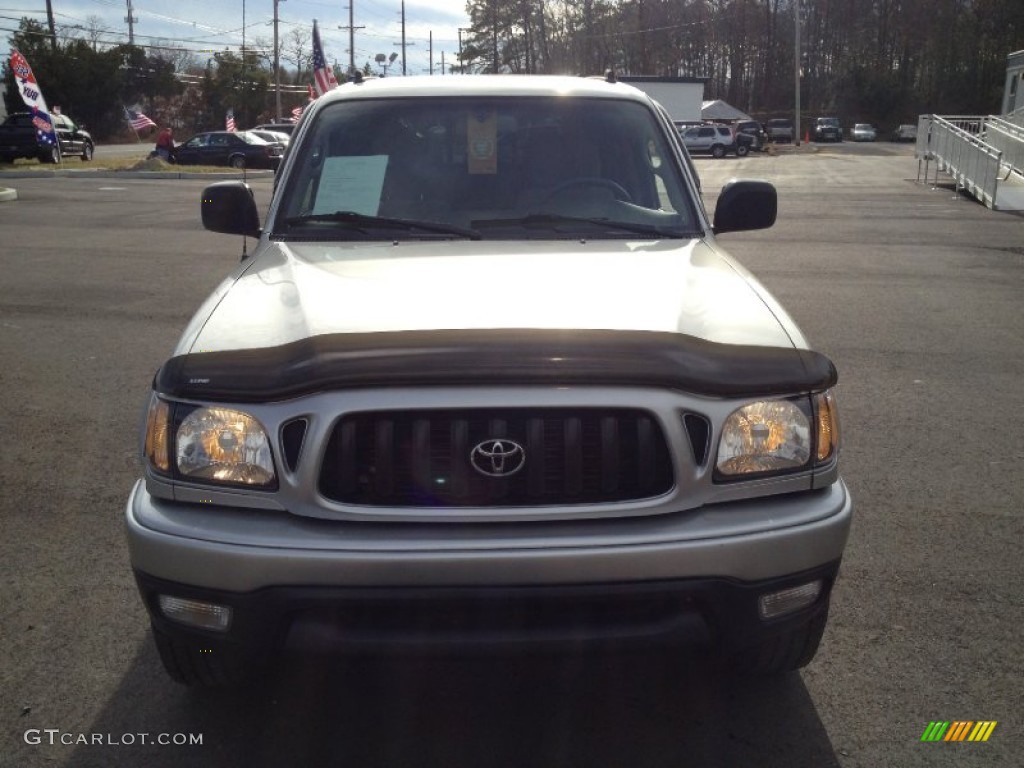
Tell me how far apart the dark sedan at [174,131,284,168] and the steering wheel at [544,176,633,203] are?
30776mm

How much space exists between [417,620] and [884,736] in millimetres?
1403

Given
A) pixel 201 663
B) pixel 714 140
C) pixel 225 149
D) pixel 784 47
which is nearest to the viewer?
pixel 201 663

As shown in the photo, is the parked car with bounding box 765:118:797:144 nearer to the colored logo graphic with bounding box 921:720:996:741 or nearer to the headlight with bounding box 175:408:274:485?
the colored logo graphic with bounding box 921:720:996:741

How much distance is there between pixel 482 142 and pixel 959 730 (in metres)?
2.69

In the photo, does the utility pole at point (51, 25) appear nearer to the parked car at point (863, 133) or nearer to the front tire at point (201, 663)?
the parked car at point (863, 133)

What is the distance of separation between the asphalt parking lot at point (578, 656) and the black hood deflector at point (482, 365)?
66 cm

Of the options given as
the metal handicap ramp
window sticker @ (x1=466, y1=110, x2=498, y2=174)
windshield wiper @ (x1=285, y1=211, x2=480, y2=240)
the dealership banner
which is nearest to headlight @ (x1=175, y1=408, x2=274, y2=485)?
windshield wiper @ (x1=285, y1=211, x2=480, y2=240)

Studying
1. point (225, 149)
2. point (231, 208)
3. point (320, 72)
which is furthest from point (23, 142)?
point (231, 208)

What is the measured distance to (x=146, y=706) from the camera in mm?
3010

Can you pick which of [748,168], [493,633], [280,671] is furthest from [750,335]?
[748,168]

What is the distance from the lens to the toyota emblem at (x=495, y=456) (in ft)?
8.15

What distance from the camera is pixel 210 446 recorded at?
8.50 feet

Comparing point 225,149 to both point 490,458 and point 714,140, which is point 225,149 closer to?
point 714,140

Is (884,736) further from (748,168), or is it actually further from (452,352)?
(748,168)
